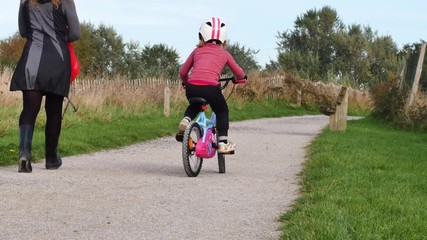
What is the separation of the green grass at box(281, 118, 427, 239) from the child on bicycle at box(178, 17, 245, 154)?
1163 millimetres

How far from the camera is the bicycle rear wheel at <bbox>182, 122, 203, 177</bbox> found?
7.62 meters

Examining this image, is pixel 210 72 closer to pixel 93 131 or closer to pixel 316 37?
pixel 93 131

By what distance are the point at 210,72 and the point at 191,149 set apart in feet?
2.96

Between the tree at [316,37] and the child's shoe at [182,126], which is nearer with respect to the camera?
the child's shoe at [182,126]

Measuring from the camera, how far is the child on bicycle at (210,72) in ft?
25.9

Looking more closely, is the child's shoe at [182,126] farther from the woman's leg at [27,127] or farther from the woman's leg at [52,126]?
the woman's leg at [27,127]

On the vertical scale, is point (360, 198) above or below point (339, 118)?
below

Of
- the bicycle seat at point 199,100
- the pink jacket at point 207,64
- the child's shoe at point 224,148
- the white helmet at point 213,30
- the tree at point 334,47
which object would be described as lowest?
the child's shoe at point 224,148

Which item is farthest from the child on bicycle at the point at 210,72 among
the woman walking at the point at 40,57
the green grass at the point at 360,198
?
the woman walking at the point at 40,57

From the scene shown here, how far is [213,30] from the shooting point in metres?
7.97

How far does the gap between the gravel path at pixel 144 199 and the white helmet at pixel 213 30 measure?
160 centimetres

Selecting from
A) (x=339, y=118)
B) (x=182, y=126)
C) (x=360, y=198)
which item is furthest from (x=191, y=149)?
(x=339, y=118)

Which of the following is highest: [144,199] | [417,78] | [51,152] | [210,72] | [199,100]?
[417,78]

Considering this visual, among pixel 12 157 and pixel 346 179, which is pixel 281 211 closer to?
pixel 346 179
